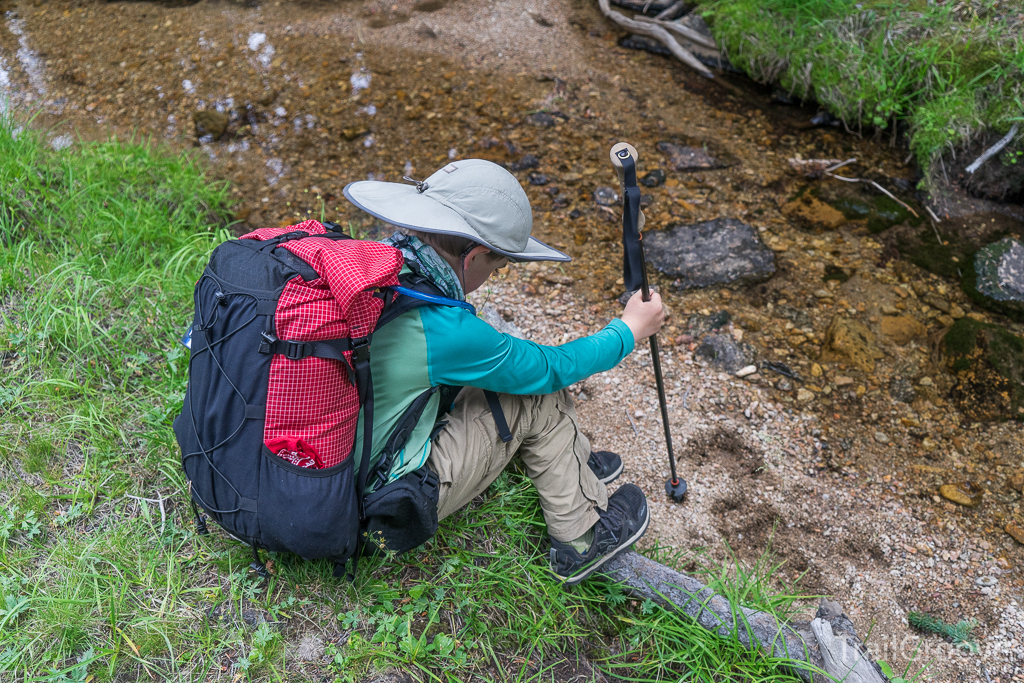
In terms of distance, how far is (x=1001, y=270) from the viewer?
3.99 metres

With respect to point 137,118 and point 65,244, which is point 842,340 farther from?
point 137,118

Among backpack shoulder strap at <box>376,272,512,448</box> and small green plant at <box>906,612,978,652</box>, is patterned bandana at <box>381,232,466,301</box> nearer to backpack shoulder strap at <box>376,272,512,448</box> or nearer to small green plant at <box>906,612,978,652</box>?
backpack shoulder strap at <box>376,272,512,448</box>

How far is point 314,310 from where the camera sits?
1.63 m

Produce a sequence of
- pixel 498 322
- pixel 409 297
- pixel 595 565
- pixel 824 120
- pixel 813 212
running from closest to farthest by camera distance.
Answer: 1. pixel 409 297
2. pixel 595 565
3. pixel 498 322
4. pixel 813 212
5. pixel 824 120

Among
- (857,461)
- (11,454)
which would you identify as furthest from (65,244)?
(857,461)

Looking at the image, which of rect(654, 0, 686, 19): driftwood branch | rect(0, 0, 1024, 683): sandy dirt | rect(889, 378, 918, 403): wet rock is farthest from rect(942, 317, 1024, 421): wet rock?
rect(654, 0, 686, 19): driftwood branch

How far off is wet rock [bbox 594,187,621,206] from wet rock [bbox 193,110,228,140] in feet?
10.4

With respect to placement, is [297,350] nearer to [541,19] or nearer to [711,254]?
[711,254]

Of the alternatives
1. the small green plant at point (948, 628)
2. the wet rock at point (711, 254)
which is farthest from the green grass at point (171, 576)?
the wet rock at point (711, 254)

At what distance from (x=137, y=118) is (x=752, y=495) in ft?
18.5

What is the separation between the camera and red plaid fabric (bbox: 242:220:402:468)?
163 centimetres

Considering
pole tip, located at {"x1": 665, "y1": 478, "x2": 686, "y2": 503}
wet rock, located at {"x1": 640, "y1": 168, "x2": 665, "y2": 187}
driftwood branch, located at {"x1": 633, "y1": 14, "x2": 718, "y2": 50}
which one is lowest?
pole tip, located at {"x1": 665, "y1": 478, "x2": 686, "y2": 503}

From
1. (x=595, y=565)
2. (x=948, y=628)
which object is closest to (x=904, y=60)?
(x=948, y=628)

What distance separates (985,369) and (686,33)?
3863 millimetres
